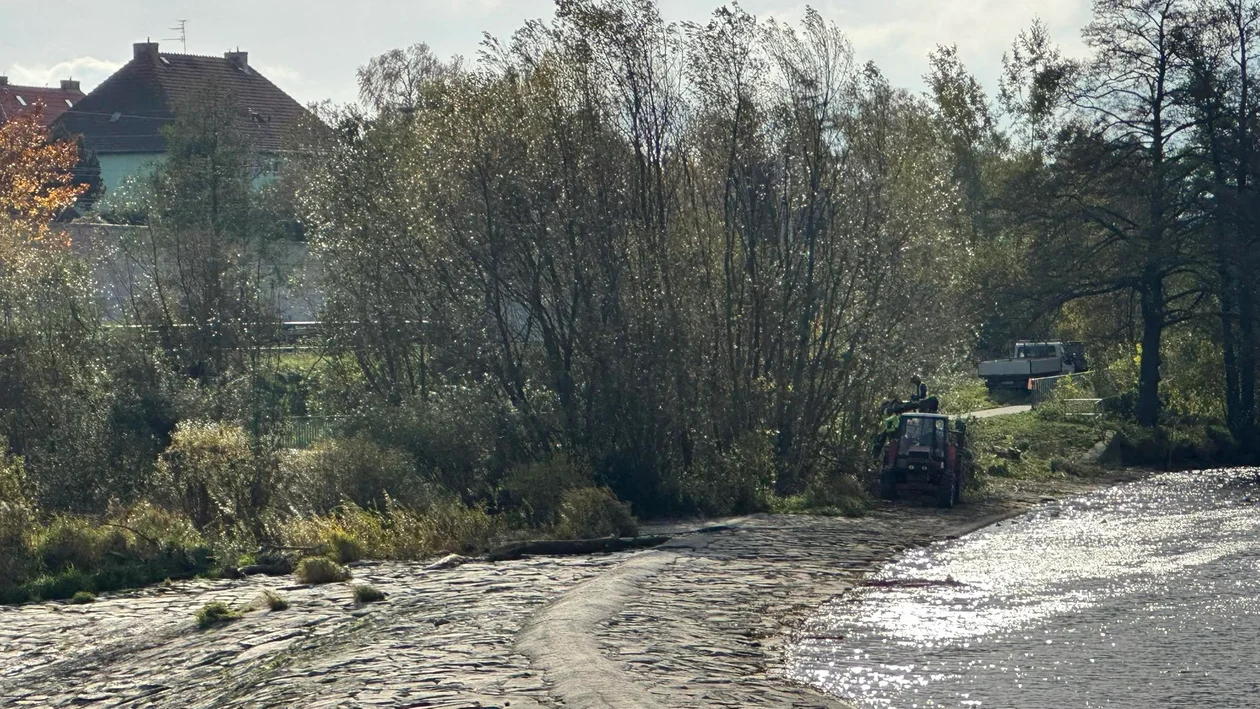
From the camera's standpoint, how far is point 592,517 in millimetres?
24547

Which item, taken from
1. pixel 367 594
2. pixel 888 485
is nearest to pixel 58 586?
pixel 367 594

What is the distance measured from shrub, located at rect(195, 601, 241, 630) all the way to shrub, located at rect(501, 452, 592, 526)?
26.2 feet

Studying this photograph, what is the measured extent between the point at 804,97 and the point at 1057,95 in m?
14.5

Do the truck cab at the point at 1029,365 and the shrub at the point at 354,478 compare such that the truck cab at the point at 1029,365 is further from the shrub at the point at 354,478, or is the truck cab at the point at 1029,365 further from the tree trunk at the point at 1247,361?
the shrub at the point at 354,478

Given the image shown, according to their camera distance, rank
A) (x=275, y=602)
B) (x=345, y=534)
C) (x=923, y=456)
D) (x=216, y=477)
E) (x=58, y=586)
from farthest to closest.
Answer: (x=923, y=456), (x=216, y=477), (x=345, y=534), (x=58, y=586), (x=275, y=602)

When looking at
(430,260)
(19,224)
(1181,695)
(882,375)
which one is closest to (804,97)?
(882,375)

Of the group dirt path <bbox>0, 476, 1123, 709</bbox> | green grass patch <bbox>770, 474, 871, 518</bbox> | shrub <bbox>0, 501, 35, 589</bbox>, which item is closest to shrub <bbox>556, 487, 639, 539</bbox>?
dirt path <bbox>0, 476, 1123, 709</bbox>

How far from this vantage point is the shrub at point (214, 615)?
17953 millimetres

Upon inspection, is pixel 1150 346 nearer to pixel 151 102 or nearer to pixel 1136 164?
pixel 1136 164

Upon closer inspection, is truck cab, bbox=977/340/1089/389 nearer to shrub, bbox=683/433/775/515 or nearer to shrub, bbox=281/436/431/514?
shrub, bbox=683/433/775/515

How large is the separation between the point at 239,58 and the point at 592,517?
5410cm

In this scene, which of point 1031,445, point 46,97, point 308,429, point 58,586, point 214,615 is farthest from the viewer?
point 46,97

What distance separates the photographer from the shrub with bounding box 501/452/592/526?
1018 inches

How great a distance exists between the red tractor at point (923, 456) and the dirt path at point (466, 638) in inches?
294
